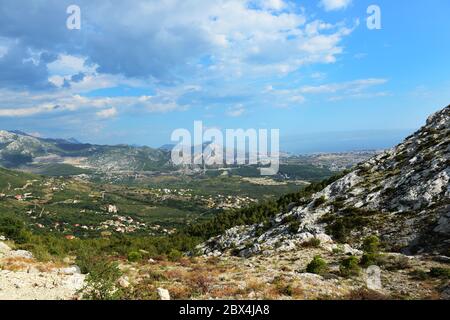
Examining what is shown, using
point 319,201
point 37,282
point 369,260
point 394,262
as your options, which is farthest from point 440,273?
point 319,201

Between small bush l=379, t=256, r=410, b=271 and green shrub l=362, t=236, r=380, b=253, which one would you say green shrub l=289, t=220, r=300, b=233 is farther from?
small bush l=379, t=256, r=410, b=271

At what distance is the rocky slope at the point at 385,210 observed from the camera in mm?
36312

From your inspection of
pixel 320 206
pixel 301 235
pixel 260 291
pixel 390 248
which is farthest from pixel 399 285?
pixel 320 206

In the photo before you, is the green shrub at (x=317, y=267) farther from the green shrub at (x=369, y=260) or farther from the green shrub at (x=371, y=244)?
the green shrub at (x=371, y=244)

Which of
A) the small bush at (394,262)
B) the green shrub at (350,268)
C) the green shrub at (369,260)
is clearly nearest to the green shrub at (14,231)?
the green shrub at (350,268)

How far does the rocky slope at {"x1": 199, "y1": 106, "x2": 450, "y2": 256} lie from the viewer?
36.3 metres

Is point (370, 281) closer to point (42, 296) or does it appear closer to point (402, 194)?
point (42, 296)

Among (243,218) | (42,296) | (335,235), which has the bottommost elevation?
(243,218)

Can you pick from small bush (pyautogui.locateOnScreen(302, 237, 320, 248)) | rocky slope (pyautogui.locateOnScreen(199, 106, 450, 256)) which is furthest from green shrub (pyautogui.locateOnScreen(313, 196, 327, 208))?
small bush (pyautogui.locateOnScreen(302, 237, 320, 248))

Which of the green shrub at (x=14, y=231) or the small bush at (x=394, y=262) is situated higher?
the small bush at (x=394, y=262)

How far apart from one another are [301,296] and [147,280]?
35.0ft

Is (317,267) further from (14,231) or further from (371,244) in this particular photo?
(14,231)

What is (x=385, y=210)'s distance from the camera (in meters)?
45.2

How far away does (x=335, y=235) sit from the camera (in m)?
42.9
